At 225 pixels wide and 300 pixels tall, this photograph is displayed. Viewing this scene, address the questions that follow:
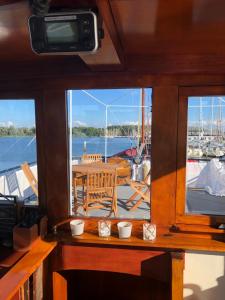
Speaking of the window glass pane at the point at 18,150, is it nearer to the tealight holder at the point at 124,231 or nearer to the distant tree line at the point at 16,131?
the distant tree line at the point at 16,131

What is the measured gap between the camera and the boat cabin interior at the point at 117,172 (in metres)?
1.76

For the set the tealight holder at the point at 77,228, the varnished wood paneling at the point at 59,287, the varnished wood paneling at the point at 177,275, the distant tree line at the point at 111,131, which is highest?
the distant tree line at the point at 111,131

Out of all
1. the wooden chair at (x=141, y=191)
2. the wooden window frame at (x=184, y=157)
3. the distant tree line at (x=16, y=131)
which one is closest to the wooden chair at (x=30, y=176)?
the distant tree line at (x=16, y=131)

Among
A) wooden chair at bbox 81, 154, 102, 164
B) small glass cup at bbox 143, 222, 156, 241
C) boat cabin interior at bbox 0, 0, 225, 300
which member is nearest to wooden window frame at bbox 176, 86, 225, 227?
boat cabin interior at bbox 0, 0, 225, 300

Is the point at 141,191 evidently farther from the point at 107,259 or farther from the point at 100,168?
the point at 107,259

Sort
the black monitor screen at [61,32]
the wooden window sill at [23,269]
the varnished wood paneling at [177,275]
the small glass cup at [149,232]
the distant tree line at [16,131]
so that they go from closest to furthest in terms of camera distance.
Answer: the black monitor screen at [61,32], the wooden window sill at [23,269], the varnished wood paneling at [177,275], the small glass cup at [149,232], the distant tree line at [16,131]

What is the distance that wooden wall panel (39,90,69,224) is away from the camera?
1.96 m

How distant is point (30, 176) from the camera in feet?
6.82

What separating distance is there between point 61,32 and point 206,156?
1259 mm

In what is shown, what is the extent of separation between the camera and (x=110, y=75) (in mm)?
1867

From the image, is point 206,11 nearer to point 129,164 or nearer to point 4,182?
point 129,164

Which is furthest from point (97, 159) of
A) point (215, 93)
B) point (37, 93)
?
point (215, 93)

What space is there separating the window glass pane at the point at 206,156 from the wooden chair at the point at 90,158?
0.60m

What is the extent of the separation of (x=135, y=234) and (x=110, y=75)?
3.47 feet
